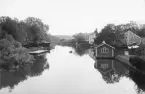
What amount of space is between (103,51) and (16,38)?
16.5 m

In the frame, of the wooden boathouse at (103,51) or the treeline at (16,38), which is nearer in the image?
the treeline at (16,38)

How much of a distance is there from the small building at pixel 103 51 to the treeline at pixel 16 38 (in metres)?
9.55

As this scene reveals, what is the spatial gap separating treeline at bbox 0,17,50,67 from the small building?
9.55 metres

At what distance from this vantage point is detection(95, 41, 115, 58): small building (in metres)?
27.5

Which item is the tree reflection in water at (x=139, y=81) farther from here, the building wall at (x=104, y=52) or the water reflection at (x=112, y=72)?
the building wall at (x=104, y=52)

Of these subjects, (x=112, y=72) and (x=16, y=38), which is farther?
(x=16, y=38)

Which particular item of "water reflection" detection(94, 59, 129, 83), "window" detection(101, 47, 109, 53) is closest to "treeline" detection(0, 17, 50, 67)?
"water reflection" detection(94, 59, 129, 83)

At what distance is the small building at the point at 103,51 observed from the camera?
2750 cm

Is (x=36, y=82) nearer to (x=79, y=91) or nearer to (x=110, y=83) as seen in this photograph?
(x=79, y=91)

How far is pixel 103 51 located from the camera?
91.1 ft

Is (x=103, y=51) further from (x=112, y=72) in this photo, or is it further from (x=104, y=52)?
(x=112, y=72)

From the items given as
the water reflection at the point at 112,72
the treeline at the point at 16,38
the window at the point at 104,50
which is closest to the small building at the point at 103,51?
the window at the point at 104,50

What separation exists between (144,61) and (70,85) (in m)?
6.54

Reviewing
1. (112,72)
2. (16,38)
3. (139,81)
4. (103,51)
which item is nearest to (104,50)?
(103,51)
